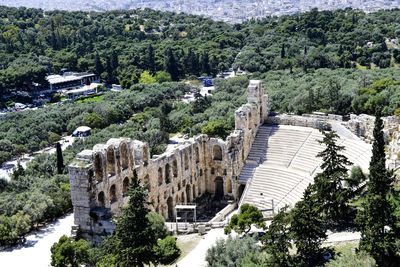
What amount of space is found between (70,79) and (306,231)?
360ft

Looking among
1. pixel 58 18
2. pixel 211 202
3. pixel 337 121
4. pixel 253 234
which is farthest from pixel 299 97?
pixel 58 18

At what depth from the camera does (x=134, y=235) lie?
102 feet

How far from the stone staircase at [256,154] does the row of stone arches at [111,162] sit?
14.3 metres

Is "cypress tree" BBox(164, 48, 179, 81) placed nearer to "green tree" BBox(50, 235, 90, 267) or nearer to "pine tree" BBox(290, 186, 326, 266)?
"green tree" BBox(50, 235, 90, 267)

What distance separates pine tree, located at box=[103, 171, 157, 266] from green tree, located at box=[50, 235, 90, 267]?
412cm

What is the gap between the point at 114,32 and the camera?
531 ft

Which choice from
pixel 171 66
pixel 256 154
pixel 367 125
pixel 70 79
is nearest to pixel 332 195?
pixel 256 154

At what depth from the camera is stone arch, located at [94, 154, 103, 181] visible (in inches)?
1539

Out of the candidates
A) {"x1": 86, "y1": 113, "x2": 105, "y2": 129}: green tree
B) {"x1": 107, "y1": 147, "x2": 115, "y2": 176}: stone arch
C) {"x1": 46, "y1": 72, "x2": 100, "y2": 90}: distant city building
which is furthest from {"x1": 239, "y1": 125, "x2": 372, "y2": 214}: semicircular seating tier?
{"x1": 46, "y1": 72, "x2": 100, "y2": 90}: distant city building

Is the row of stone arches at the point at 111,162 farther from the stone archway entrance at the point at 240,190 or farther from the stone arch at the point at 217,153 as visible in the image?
the stone archway entrance at the point at 240,190

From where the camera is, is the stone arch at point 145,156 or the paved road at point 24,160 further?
the paved road at point 24,160

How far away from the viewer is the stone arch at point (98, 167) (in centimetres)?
3909

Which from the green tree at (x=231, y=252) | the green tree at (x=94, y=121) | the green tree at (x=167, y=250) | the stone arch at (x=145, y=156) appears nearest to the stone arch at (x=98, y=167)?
the stone arch at (x=145, y=156)

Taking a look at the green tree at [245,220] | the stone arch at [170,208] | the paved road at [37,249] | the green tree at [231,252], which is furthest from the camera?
the stone arch at [170,208]
